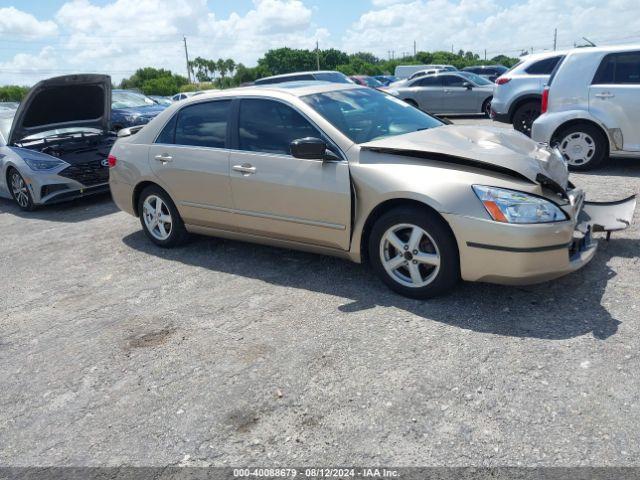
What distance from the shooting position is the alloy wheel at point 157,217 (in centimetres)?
584

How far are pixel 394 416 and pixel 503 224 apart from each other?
1.50 metres

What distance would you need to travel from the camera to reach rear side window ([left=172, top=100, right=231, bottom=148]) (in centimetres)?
521

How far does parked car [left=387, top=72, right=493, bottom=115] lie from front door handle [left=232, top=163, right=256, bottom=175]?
13.7m

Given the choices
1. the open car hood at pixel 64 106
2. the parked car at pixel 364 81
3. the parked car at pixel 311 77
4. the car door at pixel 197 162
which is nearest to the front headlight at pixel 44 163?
the open car hood at pixel 64 106

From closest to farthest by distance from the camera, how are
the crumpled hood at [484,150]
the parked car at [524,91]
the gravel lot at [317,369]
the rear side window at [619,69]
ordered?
the gravel lot at [317,369] → the crumpled hood at [484,150] → the rear side window at [619,69] → the parked car at [524,91]

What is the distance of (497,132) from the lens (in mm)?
4855

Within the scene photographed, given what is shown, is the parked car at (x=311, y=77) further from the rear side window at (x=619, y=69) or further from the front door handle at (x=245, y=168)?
the front door handle at (x=245, y=168)

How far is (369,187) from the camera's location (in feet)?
13.9

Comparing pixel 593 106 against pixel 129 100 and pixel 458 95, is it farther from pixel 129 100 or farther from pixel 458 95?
pixel 129 100

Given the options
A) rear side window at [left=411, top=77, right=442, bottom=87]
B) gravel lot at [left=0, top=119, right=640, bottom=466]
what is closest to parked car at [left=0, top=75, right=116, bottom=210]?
gravel lot at [left=0, top=119, right=640, bottom=466]

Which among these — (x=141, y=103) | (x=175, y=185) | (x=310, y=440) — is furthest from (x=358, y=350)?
(x=141, y=103)

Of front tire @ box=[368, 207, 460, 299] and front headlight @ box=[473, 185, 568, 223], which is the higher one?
front headlight @ box=[473, 185, 568, 223]

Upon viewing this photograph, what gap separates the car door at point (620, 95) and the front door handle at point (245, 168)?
5354 millimetres

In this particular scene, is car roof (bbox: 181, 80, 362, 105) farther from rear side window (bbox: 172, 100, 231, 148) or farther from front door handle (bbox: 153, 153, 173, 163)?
front door handle (bbox: 153, 153, 173, 163)
